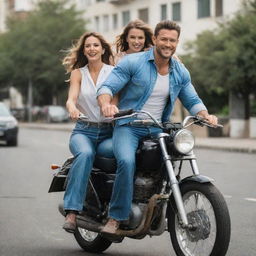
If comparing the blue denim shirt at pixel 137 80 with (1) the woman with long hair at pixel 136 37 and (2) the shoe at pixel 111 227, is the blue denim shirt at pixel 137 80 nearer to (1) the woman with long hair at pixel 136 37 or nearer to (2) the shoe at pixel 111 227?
(2) the shoe at pixel 111 227

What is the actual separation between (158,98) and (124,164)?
0.60 m

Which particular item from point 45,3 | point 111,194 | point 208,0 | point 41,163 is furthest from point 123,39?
point 45,3

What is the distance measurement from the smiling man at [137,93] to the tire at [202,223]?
41cm

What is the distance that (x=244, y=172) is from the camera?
1714 cm

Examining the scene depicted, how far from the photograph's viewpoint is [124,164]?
257 inches

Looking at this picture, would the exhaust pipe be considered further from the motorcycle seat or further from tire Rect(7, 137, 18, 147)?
tire Rect(7, 137, 18, 147)

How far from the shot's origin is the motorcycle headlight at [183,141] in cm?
628

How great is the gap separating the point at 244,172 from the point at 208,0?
40.6m

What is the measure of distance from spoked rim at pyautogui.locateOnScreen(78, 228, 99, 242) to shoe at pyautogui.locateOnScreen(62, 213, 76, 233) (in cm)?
44

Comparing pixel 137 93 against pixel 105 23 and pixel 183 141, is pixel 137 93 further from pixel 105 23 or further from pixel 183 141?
pixel 105 23

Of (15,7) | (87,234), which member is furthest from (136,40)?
(15,7)

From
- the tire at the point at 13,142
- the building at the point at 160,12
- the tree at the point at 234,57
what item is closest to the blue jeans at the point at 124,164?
the tire at the point at 13,142

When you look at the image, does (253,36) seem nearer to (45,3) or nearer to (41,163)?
(41,163)

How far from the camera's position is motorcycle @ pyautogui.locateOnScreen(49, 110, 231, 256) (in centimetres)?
618
